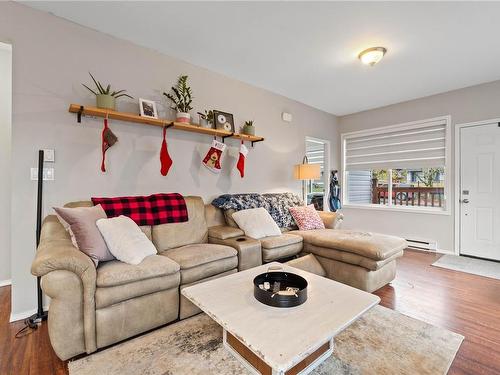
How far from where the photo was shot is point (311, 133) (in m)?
4.72

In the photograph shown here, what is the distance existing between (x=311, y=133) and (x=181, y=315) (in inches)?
150

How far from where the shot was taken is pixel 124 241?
6.40ft

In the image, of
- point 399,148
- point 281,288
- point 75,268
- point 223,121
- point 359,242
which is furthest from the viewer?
point 399,148

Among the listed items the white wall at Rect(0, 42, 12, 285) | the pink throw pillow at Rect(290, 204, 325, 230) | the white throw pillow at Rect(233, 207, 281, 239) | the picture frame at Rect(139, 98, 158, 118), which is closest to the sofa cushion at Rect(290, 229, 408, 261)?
the pink throw pillow at Rect(290, 204, 325, 230)

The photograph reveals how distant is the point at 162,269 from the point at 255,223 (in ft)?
4.38

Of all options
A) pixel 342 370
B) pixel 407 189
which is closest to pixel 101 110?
pixel 342 370

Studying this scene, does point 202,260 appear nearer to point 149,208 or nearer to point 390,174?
point 149,208

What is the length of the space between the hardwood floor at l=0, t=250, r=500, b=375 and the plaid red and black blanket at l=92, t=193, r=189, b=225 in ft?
3.42

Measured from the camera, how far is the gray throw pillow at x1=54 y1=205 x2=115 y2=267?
1819 millimetres

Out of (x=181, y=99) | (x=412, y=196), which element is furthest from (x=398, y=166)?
(x=181, y=99)

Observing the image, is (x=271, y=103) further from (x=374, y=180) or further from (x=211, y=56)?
(x=374, y=180)

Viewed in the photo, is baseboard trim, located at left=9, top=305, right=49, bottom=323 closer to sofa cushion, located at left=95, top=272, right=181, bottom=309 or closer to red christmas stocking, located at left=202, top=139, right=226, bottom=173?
sofa cushion, located at left=95, top=272, right=181, bottom=309

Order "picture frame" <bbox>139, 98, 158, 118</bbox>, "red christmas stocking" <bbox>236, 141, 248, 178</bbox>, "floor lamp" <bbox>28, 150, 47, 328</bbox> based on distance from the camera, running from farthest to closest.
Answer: "red christmas stocking" <bbox>236, 141, 248, 178</bbox> < "picture frame" <bbox>139, 98, 158, 118</bbox> < "floor lamp" <bbox>28, 150, 47, 328</bbox>

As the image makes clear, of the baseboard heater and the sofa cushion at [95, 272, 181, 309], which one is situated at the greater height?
the sofa cushion at [95, 272, 181, 309]
